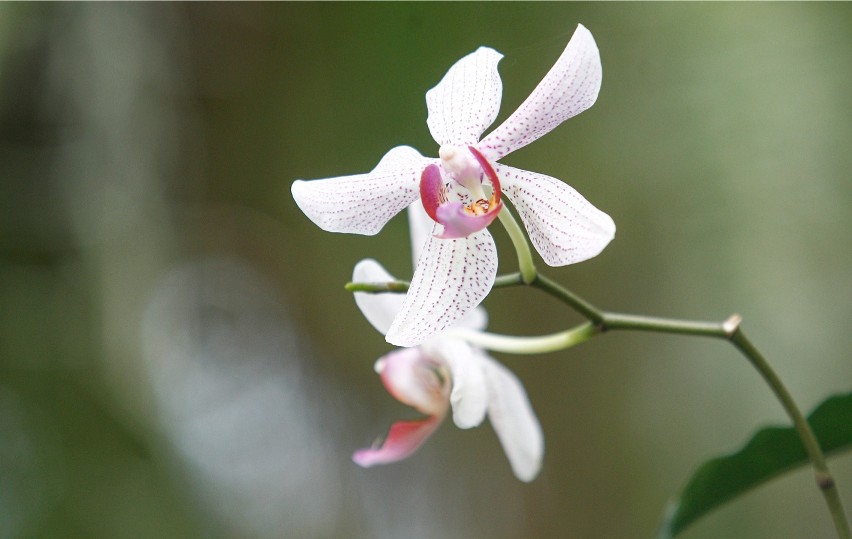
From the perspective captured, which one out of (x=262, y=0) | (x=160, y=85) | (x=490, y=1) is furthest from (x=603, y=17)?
(x=160, y=85)

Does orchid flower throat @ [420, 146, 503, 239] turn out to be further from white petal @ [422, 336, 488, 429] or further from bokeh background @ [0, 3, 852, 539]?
bokeh background @ [0, 3, 852, 539]

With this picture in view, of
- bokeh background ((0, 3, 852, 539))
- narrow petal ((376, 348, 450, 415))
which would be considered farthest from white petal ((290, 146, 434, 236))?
bokeh background ((0, 3, 852, 539))

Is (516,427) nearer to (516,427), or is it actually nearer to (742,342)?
(516,427)

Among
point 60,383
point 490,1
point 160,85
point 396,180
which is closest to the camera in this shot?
point 396,180

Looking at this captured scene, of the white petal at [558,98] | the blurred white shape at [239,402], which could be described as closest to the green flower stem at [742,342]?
the white petal at [558,98]

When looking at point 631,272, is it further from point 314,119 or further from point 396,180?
point 396,180

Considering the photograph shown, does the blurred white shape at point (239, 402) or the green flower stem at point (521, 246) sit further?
the blurred white shape at point (239, 402)

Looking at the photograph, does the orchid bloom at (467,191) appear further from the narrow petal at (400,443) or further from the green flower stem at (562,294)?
the narrow petal at (400,443)
